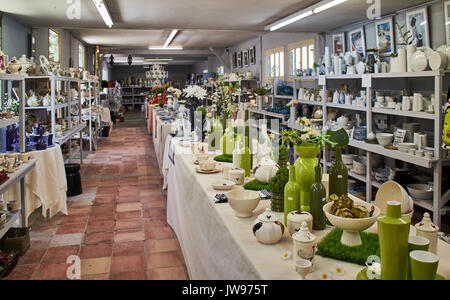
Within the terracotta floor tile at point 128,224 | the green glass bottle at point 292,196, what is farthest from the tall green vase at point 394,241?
the terracotta floor tile at point 128,224

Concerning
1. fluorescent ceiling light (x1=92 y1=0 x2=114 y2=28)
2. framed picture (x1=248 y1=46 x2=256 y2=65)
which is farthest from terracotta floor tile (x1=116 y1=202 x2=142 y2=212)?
framed picture (x1=248 y1=46 x2=256 y2=65)

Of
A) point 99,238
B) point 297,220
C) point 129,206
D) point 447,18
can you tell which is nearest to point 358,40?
point 447,18

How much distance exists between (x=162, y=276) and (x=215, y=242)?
1342 mm

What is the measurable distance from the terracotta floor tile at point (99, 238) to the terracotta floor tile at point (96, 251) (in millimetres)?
107

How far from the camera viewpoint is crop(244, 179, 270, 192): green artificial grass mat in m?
2.86

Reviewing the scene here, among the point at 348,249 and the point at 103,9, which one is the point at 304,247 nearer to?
the point at 348,249

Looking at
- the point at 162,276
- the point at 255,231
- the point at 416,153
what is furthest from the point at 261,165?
the point at 416,153

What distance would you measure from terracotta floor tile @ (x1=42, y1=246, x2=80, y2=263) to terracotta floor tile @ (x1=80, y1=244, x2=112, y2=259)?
0.08 meters

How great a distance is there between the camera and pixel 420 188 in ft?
15.7

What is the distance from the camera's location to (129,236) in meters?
4.43

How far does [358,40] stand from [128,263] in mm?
5435

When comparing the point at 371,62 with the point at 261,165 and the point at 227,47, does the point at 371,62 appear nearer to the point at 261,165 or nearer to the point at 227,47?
the point at 261,165

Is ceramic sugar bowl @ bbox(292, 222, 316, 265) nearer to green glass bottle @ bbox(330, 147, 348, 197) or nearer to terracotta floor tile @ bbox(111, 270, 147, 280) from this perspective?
green glass bottle @ bbox(330, 147, 348, 197)

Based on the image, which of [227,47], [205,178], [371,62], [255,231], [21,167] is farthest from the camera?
[227,47]
